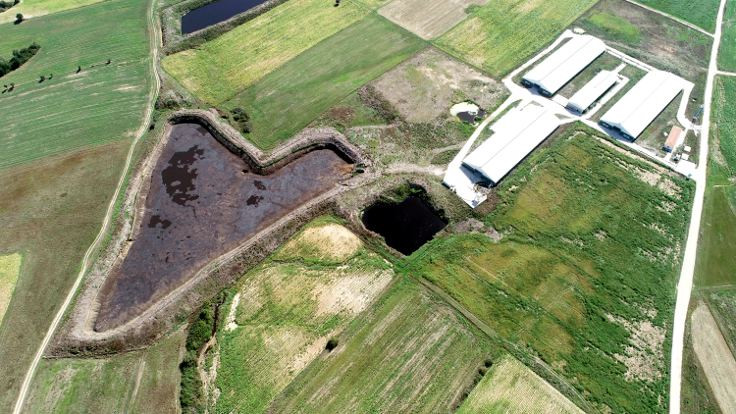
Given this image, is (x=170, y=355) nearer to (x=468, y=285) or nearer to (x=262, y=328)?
(x=262, y=328)

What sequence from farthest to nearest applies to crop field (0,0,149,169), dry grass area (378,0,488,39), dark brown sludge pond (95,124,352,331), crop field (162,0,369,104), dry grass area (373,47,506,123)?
dry grass area (378,0,488,39) → crop field (162,0,369,104) → dry grass area (373,47,506,123) → crop field (0,0,149,169) → dark brown sludge pond (95,124,352,331)

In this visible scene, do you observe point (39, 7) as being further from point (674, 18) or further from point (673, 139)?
point (674, 18)

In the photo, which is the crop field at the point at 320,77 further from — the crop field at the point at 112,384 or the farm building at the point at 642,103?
the farm building at the point at 642,103

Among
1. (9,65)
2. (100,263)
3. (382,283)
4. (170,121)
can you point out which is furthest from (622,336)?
(9,65)

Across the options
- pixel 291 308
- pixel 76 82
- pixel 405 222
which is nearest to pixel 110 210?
pixel 291 308

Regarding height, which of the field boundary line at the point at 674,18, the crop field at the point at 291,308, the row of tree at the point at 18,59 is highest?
the field boundary line at the point at 674,18

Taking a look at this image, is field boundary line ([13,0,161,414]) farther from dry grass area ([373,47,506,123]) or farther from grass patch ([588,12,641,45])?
grass patch ([588,12,641,45])

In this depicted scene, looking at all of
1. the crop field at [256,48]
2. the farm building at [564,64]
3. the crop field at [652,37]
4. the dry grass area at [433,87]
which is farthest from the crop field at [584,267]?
the crop field at [256,48]

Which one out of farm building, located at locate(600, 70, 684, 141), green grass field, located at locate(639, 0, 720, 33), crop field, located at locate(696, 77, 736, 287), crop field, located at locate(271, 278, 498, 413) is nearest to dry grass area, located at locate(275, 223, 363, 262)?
crop field, located at locate(271, 278, 498, 413)
